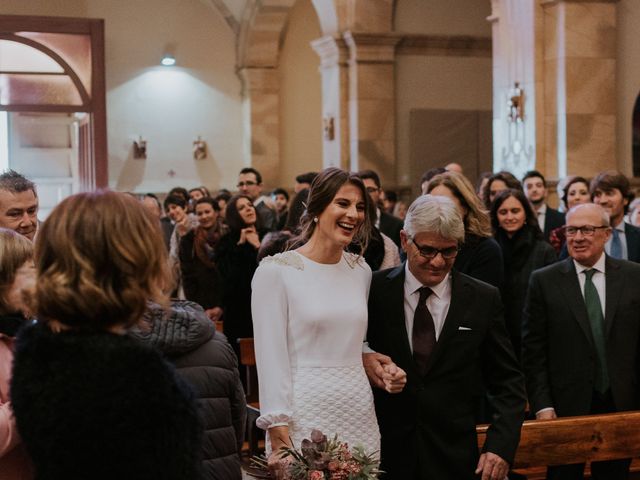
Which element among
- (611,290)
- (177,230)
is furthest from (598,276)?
(177,230)

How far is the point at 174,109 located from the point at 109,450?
57.2ft

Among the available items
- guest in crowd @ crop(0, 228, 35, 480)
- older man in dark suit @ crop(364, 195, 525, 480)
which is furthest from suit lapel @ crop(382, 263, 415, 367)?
guest in crowd @ crop(0, 228, 35, 480)

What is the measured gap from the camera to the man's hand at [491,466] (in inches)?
133

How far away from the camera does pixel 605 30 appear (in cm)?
1088

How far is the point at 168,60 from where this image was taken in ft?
62.0

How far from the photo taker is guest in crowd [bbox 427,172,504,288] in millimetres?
5062

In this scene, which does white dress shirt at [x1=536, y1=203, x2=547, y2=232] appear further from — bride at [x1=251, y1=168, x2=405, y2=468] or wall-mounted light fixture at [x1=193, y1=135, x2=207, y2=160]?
wall-mounted light fixture at [x1=193, y1=135, x2=207, y2=160]

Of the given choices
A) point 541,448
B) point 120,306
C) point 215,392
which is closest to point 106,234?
point 120,306

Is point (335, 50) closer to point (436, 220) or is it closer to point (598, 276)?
point (598, 276)

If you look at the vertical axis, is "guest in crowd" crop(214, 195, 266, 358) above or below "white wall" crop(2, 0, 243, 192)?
below

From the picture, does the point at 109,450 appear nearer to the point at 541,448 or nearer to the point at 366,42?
the point at 541,448

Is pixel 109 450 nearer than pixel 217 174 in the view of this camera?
Yes

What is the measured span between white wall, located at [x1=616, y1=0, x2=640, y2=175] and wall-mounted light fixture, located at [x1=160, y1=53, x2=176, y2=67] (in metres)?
9.74

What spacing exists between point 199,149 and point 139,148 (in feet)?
3.61
